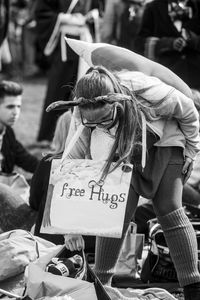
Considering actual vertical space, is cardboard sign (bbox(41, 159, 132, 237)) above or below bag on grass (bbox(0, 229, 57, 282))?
above

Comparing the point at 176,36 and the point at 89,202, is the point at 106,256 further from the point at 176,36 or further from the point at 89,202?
the point at 176,36

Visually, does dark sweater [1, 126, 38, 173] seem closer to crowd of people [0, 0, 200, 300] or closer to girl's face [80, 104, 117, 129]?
crowd of people [0, 0, 200, 300]

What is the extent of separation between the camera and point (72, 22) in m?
6.96

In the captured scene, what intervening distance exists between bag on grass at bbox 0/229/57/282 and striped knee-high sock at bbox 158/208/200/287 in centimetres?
62

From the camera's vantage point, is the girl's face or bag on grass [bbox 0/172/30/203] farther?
bag on grass [bbox 0/172/30/203]

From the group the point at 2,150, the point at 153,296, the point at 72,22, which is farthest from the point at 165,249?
the point at 72,22

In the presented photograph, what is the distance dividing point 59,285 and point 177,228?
0.63 meters

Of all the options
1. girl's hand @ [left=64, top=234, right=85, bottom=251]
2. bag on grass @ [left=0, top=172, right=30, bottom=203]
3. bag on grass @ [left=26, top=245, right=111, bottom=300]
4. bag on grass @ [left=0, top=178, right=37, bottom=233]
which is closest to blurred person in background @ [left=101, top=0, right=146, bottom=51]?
bag on grass @ [left=0, top=172, right=30, bottom=203]

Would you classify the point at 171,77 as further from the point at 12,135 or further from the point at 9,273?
the point at 12,135

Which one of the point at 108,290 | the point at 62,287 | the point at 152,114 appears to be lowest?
the point at 108,290

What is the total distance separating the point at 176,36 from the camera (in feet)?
20.0

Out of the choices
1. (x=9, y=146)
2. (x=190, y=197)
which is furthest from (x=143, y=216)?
(x=9, y=146)

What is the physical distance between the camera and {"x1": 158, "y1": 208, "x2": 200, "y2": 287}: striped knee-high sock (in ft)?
11.6

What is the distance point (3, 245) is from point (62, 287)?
516mm
